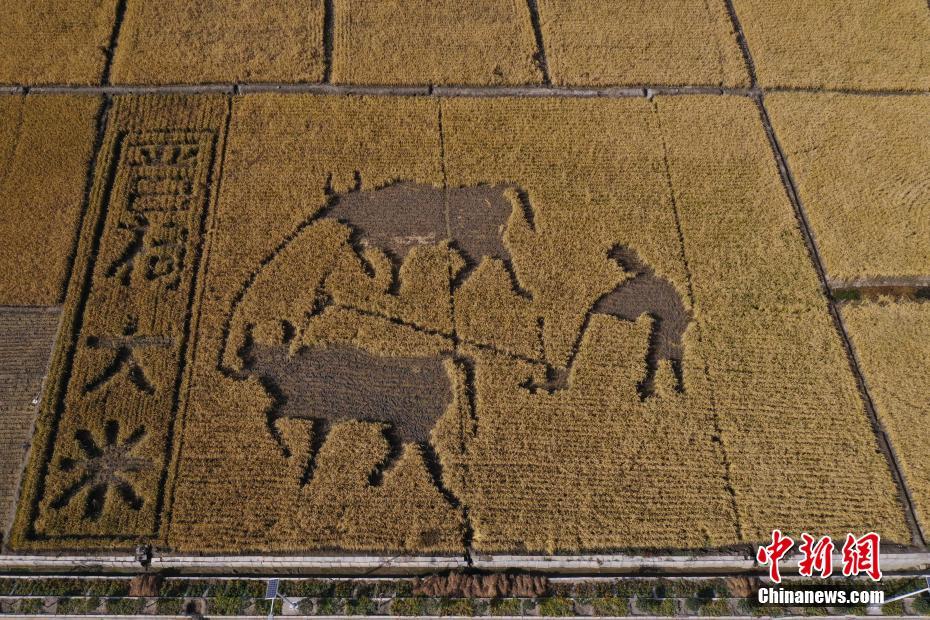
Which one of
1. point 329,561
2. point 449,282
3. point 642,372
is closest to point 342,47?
point 449,282

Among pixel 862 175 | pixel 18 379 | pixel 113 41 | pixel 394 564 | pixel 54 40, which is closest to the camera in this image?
pixel 394 564

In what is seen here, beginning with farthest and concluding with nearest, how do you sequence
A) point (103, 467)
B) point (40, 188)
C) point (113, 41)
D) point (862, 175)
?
point (113, 41) → point (862, 175) → point (40, 188) → point (103, 467)

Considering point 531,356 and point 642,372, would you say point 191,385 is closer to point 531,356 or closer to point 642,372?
point 531,356
